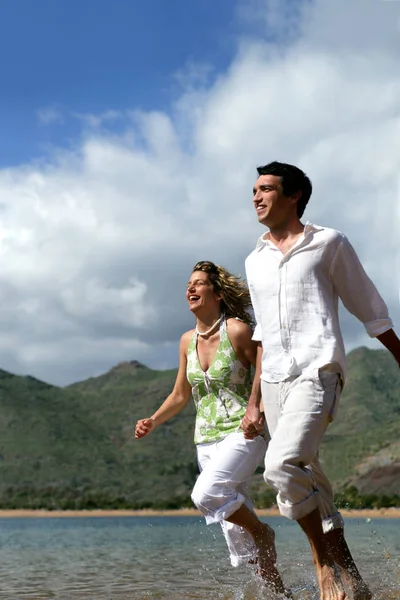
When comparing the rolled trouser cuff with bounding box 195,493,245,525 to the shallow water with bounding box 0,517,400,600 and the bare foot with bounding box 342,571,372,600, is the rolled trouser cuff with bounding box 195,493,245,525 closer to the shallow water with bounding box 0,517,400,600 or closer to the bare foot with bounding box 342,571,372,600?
the shallow water with bounding box 0,517,400,600

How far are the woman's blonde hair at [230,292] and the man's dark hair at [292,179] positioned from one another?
4.16 ft

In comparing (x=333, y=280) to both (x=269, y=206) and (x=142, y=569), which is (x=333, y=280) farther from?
(x=142, y=569)

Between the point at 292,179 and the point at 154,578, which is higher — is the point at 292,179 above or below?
above

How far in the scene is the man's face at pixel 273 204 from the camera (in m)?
5.23

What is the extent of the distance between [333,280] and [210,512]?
185cm

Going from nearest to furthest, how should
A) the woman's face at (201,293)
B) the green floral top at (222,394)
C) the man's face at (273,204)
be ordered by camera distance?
1. the man's face at (273,204)
2. the green floral top at (222,394)
3. the woman's face at (201,293)

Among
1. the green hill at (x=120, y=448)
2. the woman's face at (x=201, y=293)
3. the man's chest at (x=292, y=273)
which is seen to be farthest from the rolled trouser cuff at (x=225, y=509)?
the green hill at (x=120, y=448)

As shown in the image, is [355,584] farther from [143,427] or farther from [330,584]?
[143,427]

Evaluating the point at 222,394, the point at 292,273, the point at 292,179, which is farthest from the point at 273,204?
the point at 222,394

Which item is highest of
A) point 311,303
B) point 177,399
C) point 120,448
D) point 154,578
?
point 120,448

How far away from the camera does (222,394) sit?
6172mm

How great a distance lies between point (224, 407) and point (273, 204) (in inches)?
62.1

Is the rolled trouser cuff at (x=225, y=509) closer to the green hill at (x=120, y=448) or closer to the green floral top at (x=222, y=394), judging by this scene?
the green floral top at (x=222, y=394)

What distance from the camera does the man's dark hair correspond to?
17.3 feet
